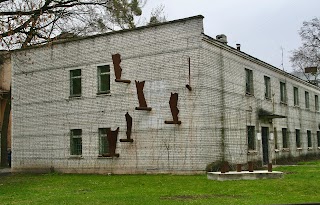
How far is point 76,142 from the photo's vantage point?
25375 millimetres

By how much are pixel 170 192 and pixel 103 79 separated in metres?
Result: 11.2

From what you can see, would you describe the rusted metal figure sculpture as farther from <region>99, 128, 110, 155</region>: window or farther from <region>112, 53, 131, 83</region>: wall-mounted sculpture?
<region>112, 53, 131, 83</region>: wall-mounted sculpture

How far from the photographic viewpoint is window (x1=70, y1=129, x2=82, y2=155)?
25156 millimetres

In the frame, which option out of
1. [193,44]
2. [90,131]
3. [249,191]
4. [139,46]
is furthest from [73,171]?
[249,191]

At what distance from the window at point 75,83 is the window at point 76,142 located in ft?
6.57

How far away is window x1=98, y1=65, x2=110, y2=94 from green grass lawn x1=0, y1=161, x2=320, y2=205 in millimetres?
6540

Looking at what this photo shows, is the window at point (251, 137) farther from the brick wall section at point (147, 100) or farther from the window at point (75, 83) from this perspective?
the window at point (75, 83)

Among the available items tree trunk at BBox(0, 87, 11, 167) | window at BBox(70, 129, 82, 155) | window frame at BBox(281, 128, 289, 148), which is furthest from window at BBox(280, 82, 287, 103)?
tree trunk at BBox(0, 87, 11, 167)

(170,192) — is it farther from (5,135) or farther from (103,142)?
(5,135)

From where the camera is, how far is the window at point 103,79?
80.1 feet

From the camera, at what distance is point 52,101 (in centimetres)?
2628

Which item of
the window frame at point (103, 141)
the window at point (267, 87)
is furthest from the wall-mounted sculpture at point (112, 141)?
the window at point (267, 87)

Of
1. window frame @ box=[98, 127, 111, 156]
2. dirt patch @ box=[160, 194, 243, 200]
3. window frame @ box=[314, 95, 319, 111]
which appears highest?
window frame @ box=[314, 95, 319, 111]

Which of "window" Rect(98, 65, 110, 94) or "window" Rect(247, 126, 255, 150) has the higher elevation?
"window" Rect(98, 65, 110, 94)
